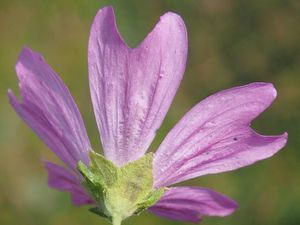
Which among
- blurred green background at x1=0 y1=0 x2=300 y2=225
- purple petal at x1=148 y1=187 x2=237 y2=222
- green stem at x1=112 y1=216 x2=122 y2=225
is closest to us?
green stem at x1=112 y1=216 x2=122 y2=225

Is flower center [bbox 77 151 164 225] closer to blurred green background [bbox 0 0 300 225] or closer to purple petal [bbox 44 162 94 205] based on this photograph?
purple petal [bbox 44 162 94 205]

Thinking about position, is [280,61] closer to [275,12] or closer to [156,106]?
[275,12]

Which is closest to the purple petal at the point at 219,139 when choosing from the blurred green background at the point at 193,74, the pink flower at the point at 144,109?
the pink flower at the point at 144,109

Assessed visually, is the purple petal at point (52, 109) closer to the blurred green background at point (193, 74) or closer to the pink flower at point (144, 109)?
the pink flower at point (144, 109)

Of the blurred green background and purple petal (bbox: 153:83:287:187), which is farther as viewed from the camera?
the blurred green background

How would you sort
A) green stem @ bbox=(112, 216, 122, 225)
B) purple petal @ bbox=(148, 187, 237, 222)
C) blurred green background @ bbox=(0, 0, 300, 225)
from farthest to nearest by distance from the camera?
1. blurred green background @ bbox=(0, 0, 300, 225)
2. purple petal @ bbox=(148, 187, 237, 222)
3. green stem @ bbox=(112, 216, 122, 225)

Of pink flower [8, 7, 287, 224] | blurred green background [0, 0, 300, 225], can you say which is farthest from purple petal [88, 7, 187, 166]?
blurred green background [0, 0, 300, 225]

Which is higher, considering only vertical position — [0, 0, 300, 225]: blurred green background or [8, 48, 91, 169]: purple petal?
[0, 0, 300, 225]: blurred green background
